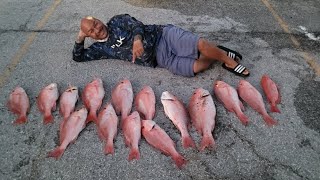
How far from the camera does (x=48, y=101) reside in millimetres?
3896

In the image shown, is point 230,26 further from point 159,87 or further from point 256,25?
point 159,87

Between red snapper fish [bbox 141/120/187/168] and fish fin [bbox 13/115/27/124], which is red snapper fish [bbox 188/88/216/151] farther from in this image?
fish fin [bbox 13/115/27/124]

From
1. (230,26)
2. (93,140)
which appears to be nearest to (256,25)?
(230,26)

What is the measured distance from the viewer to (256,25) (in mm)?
5523

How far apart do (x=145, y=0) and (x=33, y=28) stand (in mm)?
1986

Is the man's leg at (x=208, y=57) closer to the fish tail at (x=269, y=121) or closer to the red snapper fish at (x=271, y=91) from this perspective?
the red snapper fish at (x=271, y=91)

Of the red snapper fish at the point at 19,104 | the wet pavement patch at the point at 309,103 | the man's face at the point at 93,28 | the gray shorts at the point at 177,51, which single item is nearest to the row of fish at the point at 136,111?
the red snapper fish at the point at 19,104

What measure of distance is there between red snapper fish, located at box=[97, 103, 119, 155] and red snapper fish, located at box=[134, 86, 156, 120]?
29 centimetres

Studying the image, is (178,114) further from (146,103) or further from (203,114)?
(146,103)

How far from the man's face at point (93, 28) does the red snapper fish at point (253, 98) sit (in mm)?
1737

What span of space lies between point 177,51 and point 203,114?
3.61 feet

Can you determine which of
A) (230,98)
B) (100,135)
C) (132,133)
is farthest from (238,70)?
(100,135)

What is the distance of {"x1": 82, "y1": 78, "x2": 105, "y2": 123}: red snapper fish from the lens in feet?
12.4

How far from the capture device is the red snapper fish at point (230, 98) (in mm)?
3683
